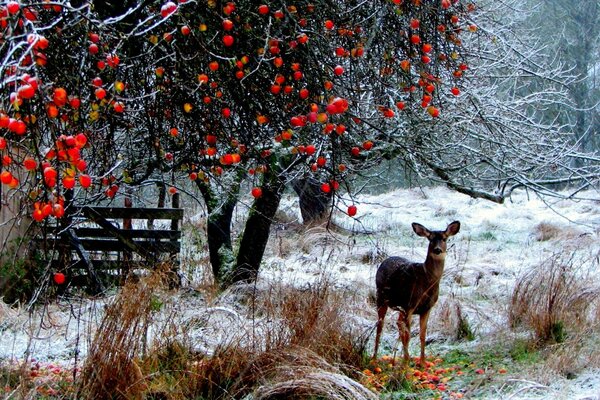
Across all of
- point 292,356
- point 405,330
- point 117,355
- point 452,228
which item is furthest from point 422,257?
point 117,355

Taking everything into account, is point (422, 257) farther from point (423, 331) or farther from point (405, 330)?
point (405, 330)

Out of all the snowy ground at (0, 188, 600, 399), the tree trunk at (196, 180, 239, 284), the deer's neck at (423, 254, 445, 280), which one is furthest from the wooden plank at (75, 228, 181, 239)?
the deer's neck at (423, 254, 445, 280)

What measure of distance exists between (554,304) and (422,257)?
459cm

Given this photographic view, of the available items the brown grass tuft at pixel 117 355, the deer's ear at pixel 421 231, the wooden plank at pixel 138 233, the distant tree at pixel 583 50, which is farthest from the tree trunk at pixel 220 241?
the distant tree at pixel 583 50

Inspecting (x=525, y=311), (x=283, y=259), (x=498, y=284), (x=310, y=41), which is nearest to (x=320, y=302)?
(x=525, y=311)

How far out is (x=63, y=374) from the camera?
14.8ft

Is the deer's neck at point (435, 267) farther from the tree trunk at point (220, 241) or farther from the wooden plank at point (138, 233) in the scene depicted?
the wooden plank at point (138, 233)

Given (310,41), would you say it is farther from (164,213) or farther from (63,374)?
(164,213)

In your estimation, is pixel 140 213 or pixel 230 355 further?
pixel 140 213

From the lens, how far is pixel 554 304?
5.65m

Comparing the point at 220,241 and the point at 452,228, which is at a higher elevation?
the point at 452,228

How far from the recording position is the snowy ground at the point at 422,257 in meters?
4.80

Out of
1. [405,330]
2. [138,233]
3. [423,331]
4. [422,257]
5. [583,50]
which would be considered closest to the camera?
[405,330]

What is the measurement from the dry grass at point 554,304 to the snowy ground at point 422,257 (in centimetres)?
31
